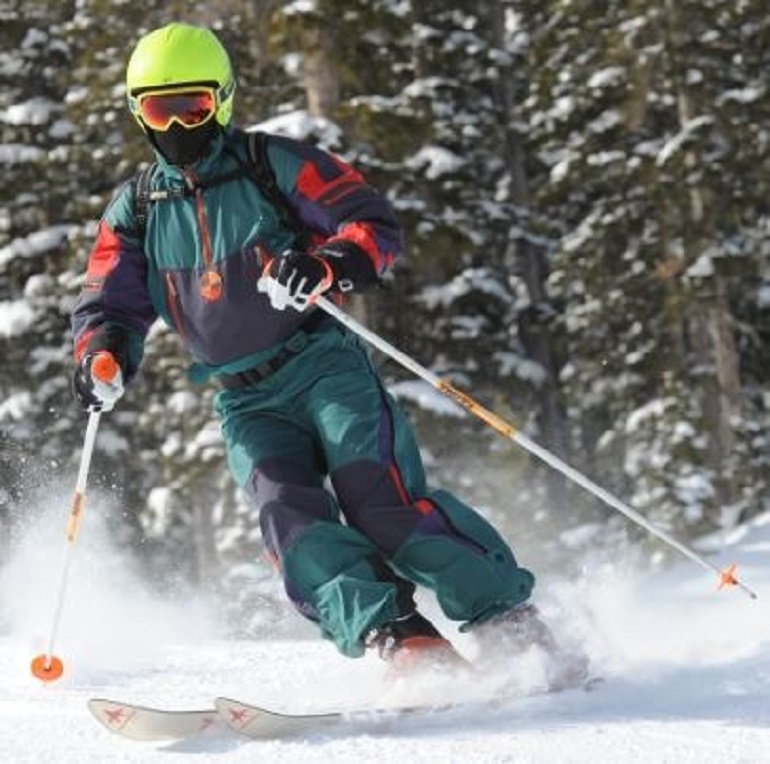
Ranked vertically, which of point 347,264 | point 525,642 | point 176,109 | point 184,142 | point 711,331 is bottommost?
point 711,331

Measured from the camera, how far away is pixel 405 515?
479 cm

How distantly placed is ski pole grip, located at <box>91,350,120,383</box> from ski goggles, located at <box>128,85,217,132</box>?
2.68 feet

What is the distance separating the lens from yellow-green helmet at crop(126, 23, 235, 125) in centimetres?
488

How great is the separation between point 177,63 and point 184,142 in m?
0.28

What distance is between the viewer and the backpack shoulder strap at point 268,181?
493cm

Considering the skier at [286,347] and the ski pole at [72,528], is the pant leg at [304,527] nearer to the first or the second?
the skier at [286,347]

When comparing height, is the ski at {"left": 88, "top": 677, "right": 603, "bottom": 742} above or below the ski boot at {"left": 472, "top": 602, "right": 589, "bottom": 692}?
above

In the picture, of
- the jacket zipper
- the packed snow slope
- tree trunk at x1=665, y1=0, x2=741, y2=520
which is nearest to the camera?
the packed snow slope

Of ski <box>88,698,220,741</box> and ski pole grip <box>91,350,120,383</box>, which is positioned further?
ski pole grip <box>91,350,120,383</box>

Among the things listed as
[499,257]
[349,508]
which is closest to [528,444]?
[349,508]

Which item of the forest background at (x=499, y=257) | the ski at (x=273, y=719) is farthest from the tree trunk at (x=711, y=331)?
the ski at (x=273, y=719)

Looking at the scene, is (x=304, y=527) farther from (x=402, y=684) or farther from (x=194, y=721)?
(x=194, y=721)

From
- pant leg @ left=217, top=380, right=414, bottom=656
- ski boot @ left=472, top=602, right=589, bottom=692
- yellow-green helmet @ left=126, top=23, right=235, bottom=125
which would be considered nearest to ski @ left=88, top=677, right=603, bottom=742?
pant leg @ left=217, top=380, right=414, bottom=656

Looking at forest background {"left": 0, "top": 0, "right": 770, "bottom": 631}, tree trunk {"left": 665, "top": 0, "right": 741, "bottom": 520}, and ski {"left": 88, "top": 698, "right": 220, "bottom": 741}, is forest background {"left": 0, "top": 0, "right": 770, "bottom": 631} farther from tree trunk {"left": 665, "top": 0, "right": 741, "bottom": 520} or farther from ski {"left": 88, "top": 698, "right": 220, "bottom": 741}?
ski {"left": 88, "top": 698, "right": 220, "bottom": 741}
